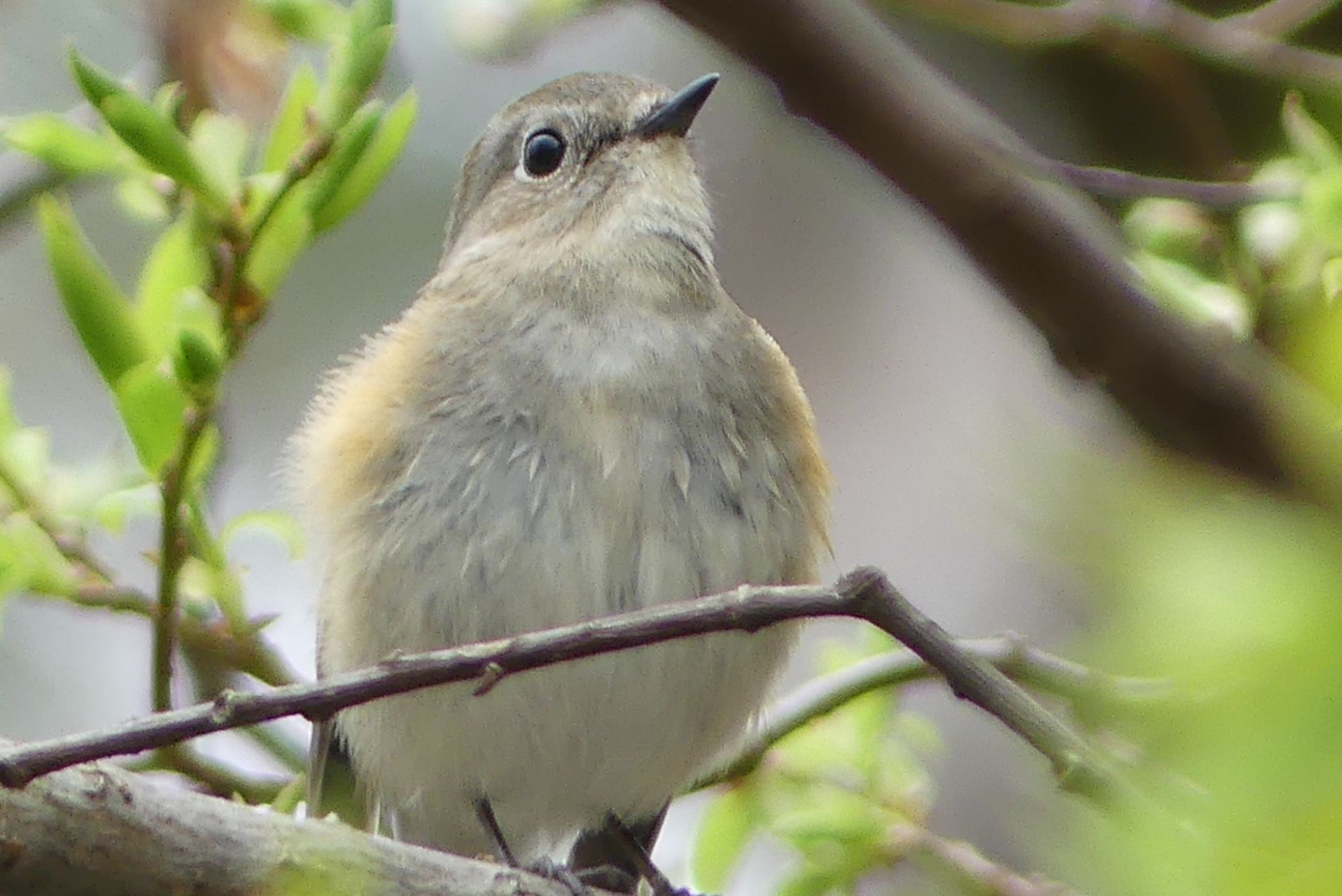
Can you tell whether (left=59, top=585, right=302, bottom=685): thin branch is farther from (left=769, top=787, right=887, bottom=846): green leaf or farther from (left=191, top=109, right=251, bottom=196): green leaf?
(left=769, top=787, right=887, bottom=846): green leaf

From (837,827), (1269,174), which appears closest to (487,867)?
(837,827)

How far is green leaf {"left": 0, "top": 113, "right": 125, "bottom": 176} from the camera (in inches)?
82.4

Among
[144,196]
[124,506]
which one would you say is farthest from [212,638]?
[144,196]

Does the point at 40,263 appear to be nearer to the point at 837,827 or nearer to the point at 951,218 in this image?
the point at 951,218

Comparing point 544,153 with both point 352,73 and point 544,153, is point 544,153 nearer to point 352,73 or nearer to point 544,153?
point 544,153

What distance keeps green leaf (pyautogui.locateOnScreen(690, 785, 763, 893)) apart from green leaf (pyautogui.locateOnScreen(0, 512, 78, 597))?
3.45 feet

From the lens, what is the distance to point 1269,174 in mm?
2570

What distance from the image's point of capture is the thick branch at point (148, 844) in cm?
151

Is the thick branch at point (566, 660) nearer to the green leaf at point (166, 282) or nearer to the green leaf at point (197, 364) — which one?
the green leaf at point (197, 364)

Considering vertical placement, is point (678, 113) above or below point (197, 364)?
above

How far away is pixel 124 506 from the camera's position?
2.28 metres

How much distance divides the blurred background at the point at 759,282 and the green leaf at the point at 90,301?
1247 mm

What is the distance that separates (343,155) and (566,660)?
0.84 meters

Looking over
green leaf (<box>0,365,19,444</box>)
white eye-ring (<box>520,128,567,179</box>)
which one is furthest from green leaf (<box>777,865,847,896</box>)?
white eye-ring (<box>520,128,567,179</box>)
